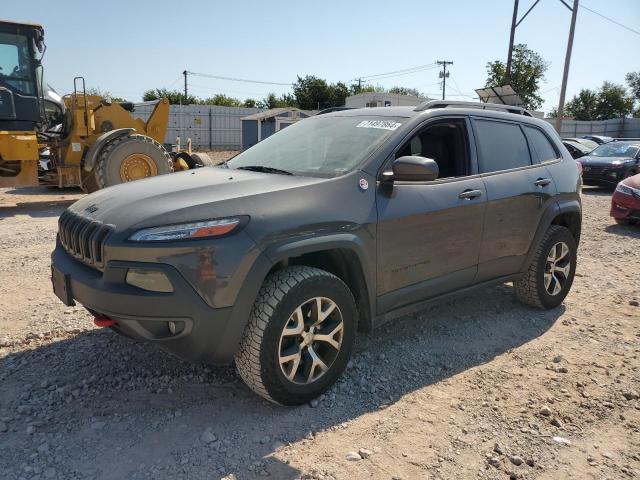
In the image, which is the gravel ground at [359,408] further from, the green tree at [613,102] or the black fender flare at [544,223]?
the green tree at [613,102]

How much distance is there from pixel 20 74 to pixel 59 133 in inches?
63.0

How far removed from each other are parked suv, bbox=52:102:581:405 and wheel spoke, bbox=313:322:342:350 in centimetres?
1

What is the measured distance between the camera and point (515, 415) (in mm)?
3168

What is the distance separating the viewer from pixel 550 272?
16.0ft

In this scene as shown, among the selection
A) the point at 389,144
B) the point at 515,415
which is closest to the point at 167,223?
the point at 389,144

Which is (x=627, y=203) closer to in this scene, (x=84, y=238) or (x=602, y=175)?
(x=602, y=175)

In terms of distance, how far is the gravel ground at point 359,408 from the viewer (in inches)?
105

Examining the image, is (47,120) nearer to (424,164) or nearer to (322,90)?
(424,164)

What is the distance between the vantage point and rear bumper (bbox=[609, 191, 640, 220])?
30.9ft

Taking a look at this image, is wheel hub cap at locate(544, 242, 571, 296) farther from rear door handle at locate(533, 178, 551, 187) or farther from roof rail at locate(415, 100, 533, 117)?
roof rail at locate(415, 100, 533, 117)

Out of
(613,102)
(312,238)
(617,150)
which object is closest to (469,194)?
(312,238)

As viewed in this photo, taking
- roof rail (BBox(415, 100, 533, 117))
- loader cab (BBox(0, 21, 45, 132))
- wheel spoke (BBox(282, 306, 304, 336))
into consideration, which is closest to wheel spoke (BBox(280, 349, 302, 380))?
wheel spoke (BBox(282, 306, 304, 336))

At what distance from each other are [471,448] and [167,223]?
1.99 m

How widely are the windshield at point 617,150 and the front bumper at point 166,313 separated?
52.4ft
